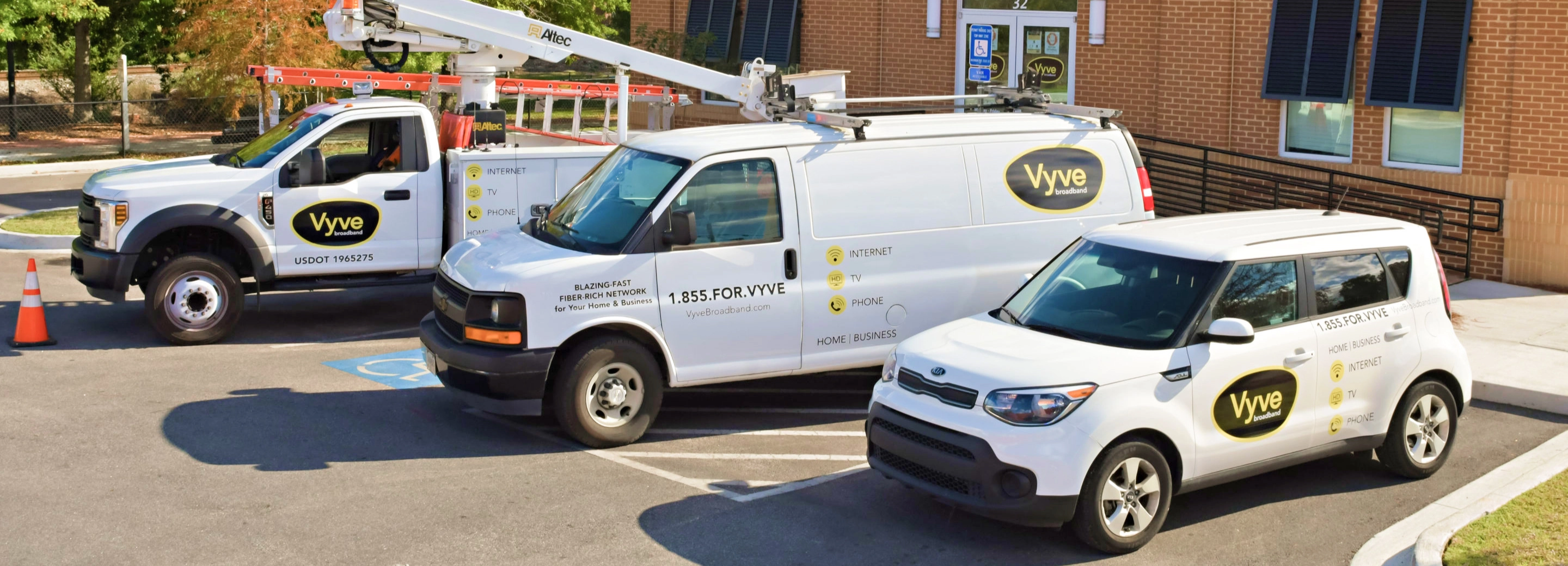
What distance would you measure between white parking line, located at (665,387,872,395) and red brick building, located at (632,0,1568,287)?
6595 mm

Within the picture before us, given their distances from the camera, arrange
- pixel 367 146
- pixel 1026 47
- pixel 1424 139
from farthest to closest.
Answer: pixel 1026 47 → pixel 1424 139 → pixel 367 146

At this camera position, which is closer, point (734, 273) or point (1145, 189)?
point (734, 273)

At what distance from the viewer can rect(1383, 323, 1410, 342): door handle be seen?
758 centimetres

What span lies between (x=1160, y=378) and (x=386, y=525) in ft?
13.2

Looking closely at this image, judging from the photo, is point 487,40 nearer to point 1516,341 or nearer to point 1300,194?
point 1516,341

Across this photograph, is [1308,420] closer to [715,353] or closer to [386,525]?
[715,353]

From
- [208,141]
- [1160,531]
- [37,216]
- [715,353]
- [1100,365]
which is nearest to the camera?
[1100,365]

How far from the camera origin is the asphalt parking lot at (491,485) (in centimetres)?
684

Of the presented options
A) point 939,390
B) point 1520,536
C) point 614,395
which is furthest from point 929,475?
point 1520,536

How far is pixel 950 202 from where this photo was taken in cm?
931

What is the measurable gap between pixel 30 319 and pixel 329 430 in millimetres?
3925

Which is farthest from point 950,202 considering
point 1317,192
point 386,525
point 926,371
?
point 1317,192

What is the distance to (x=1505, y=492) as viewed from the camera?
7.59 meters

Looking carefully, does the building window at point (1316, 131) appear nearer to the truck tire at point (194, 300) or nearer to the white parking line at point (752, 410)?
the white parking line at point (752, 410)
